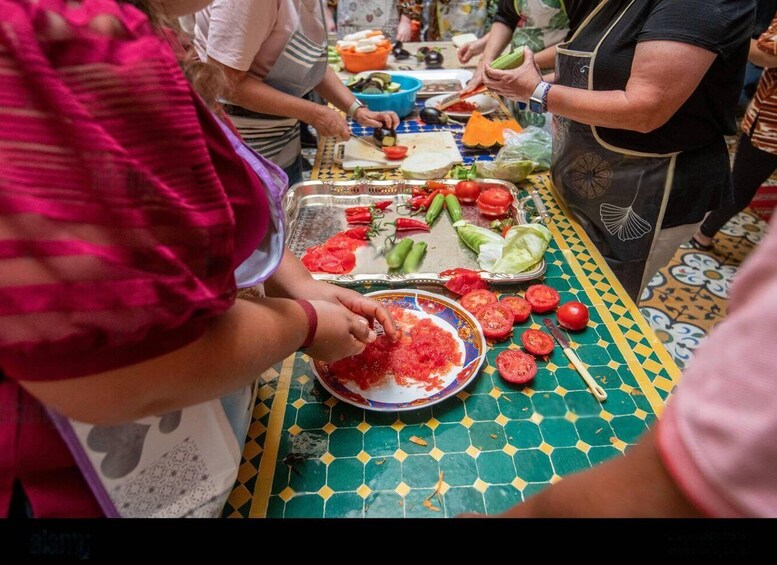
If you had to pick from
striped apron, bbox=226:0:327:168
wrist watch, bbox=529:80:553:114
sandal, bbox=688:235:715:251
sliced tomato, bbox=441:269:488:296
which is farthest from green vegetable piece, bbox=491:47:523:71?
sandal, bbox=688:235:715:251

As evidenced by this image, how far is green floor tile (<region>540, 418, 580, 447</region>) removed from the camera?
1141 mm

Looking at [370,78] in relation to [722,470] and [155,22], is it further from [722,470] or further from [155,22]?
[722,470]

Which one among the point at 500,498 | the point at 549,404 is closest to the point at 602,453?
the point at 549,404

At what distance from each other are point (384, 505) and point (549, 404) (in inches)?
20.2

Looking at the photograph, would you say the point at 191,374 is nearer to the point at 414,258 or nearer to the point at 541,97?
the point at 414,258

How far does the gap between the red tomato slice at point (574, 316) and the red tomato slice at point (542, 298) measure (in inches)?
2.2

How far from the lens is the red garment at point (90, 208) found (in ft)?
1.61

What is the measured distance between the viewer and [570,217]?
2098 millimetres

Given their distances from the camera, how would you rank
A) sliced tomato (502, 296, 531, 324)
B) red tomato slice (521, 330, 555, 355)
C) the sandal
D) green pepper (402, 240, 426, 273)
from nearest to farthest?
red tomato slice (521, 330, 555, 355) → sliced tomato (502, 296, 531, 324) → green pepper (402, 240, 426, 273) → the sandal

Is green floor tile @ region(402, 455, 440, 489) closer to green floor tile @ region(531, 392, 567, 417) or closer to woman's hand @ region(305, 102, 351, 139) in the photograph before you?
green floor tile @ region(531, 392, 567, 417)

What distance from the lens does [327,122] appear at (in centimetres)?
244

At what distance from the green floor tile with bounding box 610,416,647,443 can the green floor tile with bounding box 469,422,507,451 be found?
28cm
